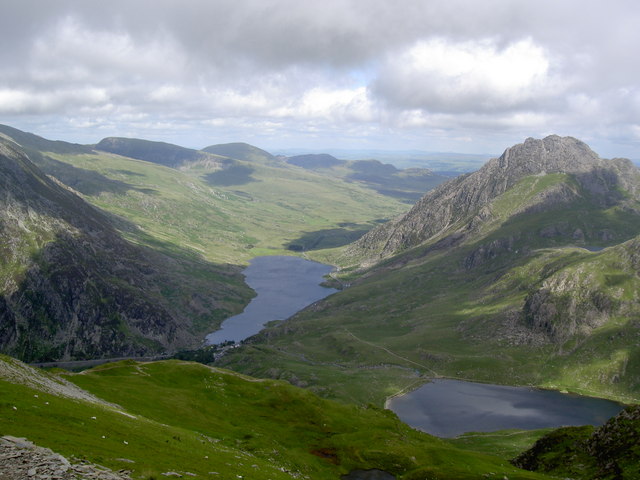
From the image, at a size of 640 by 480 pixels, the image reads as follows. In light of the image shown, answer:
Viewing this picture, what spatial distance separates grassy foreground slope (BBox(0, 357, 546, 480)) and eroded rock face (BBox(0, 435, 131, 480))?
191cm

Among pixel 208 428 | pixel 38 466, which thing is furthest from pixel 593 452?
pixel 38 466

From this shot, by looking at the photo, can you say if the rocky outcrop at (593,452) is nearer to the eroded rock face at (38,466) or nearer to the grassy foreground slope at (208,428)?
the grassy foreground slope at (208,428)

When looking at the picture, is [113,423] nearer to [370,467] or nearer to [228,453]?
[228,453]

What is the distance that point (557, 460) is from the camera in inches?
3238

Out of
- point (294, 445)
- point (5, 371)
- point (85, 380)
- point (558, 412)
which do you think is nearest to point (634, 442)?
point (294, 445)

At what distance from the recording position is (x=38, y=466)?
35.6 meters

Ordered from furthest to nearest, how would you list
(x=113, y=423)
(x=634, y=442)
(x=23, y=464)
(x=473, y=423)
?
(x=473, y=423), (x=634, y=442), (x=113, y=423), (x=23, y=464)

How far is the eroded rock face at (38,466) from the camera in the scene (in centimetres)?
3412

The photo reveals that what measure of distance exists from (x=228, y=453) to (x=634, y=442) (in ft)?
190

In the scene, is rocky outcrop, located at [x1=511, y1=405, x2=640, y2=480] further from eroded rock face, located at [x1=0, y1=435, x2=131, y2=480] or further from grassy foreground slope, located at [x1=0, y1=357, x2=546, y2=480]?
eroded rock face, located at [x1=0, y1=435, x2=131, y2=480]

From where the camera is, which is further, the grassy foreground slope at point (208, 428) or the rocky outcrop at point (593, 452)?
the rocky outcrop at point (593, 452)

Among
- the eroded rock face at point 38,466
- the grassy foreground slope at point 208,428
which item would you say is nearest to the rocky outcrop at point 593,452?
the grassy foreground slope at point 208,428

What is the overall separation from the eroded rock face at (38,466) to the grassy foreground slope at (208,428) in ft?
6.25

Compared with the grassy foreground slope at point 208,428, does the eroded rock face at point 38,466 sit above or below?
above
